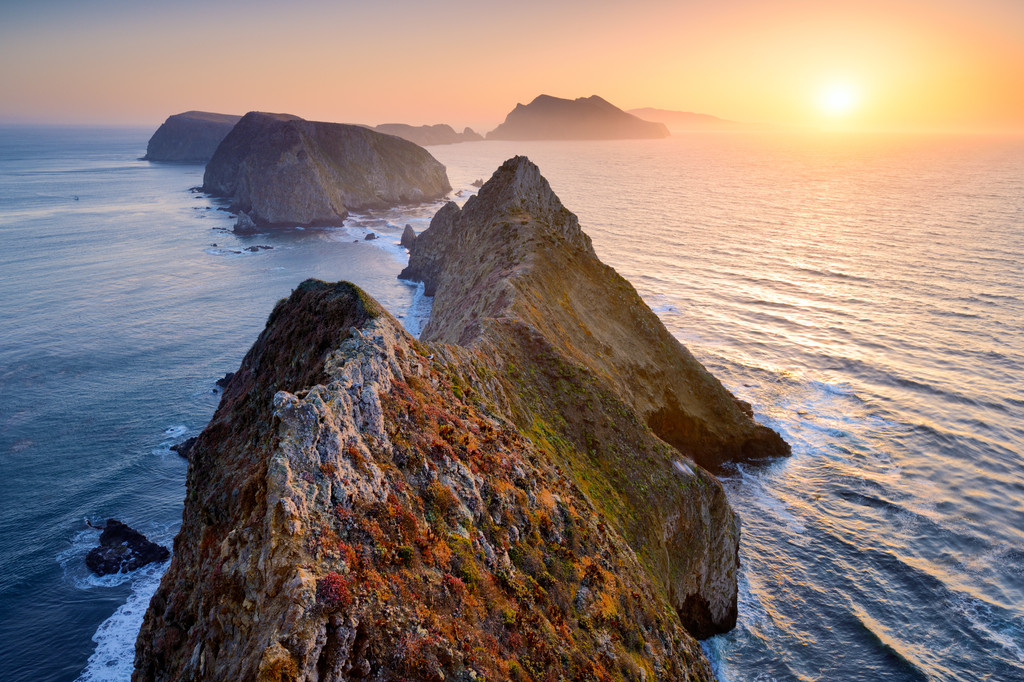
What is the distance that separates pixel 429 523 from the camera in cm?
1614

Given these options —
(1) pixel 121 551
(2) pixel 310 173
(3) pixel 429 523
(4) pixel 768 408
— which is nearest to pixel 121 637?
(1) pixel 121 551

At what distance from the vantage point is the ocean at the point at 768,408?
112ft

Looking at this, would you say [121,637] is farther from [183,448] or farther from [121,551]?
[183,448]

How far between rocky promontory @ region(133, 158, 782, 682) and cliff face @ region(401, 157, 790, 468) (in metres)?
3.79

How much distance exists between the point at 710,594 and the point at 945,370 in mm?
48526

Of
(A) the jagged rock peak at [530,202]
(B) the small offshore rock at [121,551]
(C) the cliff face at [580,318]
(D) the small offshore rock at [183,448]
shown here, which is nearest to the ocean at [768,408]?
(D) the small offshore rock at [183,448]

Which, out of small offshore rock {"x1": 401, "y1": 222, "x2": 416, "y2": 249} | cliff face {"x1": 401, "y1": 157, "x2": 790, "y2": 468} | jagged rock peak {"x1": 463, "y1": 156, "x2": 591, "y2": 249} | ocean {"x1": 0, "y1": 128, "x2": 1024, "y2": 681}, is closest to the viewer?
ocean {"x1": 0, "y1": 128, "x2": 1024, "y2": 681}

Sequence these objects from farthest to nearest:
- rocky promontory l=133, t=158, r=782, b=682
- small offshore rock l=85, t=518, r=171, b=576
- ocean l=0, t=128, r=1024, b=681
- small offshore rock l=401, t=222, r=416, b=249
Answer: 1. small offshore rock l=401, t=222, r=416, b=249
2. small offshore rock l=85, t=518, r=171, b=576
3. ocean l=0, t=128, r=1024, b=681
4. rocky promontory l=133, t=158, r=782, b=682

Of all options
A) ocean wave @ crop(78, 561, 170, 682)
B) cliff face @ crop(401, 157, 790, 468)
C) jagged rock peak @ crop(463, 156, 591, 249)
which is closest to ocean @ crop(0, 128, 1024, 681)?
ocean wave @ crop(78, 561, 170, 682)

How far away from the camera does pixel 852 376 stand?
61.9m

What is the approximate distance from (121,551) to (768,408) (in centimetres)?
6036

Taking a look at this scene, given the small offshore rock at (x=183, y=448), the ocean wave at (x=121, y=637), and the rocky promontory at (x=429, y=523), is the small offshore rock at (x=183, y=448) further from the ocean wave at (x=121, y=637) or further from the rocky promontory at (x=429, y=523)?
the rocky promontory at (x=429, y=523)

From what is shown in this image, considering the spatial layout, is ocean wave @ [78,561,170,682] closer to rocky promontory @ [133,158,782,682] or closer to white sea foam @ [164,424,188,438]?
white sea foam @ [164,424,188,438]

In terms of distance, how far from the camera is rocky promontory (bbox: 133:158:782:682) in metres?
12.5
